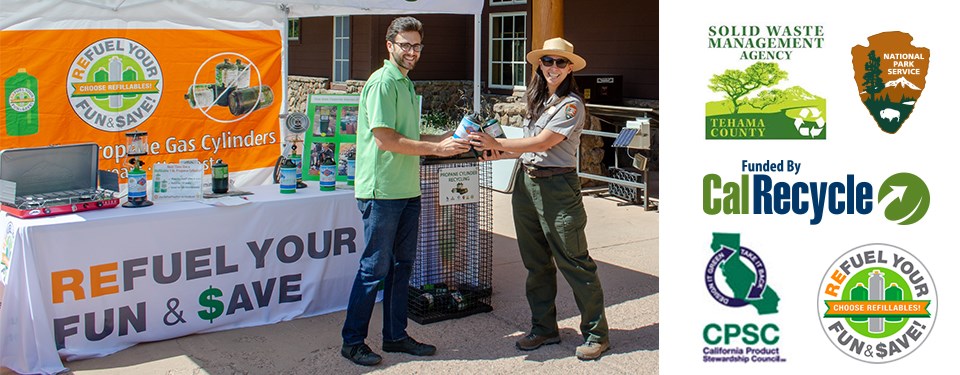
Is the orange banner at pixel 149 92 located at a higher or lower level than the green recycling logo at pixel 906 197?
higher

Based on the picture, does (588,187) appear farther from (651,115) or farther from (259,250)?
(259,250)

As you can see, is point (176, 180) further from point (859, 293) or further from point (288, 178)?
point (859, 293)

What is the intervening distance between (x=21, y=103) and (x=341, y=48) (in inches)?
460

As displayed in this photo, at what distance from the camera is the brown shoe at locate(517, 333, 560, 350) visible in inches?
192

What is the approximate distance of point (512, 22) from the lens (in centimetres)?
1448

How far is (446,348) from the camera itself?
16.2 ft

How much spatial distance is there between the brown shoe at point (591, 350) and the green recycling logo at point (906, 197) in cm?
245

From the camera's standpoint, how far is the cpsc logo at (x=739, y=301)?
99.8 inches

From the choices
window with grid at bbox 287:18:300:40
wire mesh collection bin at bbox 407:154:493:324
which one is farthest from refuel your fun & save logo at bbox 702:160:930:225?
window with grid at bbox 287:18:300:40

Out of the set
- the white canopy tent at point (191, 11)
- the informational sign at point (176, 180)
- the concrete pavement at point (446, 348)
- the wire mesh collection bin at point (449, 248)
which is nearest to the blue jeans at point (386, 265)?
the concrete pavement at point (446, 348)

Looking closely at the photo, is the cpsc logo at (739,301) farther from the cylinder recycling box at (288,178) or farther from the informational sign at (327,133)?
the informational sign at (327,133)

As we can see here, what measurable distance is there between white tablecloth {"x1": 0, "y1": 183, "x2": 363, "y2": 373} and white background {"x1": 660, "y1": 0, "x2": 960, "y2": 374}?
3176 millimetres

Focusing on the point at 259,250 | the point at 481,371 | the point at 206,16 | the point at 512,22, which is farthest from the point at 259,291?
the point at 512,22

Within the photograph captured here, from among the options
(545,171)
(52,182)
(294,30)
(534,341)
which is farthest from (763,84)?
(294,30)
